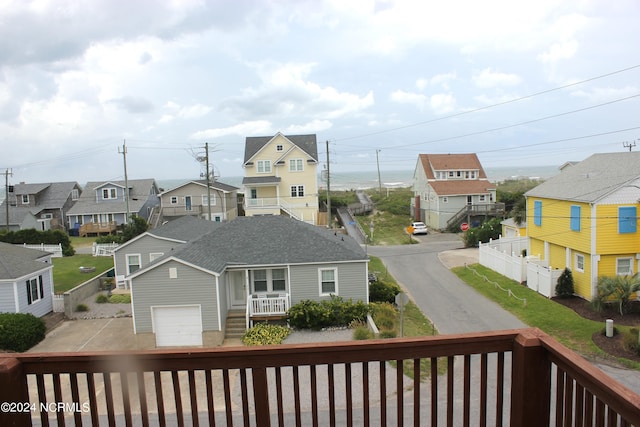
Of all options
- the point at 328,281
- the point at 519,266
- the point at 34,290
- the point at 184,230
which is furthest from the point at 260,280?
the point at 519,266

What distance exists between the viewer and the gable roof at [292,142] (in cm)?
4334

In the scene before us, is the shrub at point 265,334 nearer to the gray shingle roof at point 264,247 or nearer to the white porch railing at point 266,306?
the white porch railing at point 266,306

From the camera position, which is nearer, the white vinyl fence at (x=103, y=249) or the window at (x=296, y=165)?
the white vinyl fence at (x=103, y=249)

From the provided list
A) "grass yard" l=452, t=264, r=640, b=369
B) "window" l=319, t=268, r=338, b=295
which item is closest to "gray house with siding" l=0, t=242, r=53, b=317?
"window" l=319, t=268, r=338, b=295

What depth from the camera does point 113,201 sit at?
4953 centimetres

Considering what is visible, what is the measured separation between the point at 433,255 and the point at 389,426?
24.1 m

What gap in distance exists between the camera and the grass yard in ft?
52.4

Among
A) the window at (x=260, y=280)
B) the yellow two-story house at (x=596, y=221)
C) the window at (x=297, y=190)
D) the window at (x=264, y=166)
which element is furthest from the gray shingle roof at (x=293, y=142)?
the window at (x=260, y=280)

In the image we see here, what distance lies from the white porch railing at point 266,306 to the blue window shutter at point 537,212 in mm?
14826

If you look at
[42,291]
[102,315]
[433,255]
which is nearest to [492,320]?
[433,255]

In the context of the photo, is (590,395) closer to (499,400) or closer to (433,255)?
(499,400)

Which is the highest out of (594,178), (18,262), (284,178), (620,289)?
(284,178)

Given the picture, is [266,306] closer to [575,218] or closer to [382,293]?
[382,293]

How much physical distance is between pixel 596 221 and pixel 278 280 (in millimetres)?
13978
